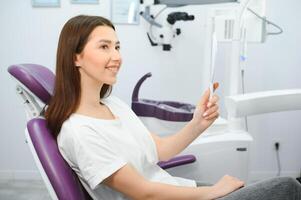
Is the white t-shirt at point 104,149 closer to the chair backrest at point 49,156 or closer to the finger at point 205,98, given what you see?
the chair backrest at point 49,156

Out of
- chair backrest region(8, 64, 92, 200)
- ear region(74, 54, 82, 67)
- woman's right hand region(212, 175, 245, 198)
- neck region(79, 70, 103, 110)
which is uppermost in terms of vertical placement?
ear region(74, 54, 82, 67)

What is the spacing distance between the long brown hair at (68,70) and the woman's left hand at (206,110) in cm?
44

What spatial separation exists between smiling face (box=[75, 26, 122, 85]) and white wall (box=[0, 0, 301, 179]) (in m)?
1.52

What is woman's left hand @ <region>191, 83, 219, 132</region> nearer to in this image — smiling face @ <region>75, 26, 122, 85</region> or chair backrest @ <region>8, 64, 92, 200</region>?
smiling face @ <region>75, 26, 122, 85</region>

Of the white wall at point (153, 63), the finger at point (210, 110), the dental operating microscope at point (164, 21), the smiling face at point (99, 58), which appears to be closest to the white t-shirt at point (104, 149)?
the smiling face at point (99, 58)

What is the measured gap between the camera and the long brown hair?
3.22 ft

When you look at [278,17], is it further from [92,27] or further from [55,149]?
[55,149]

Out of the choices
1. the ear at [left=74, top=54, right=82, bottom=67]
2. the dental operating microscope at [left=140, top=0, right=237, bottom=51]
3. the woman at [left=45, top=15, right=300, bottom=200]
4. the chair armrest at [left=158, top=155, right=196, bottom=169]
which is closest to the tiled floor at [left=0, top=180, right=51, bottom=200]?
the chair armrest at [left=158, top=155, right=196, bottom=169]

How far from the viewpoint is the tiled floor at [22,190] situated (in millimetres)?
2320

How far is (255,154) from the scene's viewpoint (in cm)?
267

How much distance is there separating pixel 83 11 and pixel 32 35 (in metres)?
0.43

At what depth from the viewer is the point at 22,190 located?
8.04 feet

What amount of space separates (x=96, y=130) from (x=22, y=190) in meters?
1.80

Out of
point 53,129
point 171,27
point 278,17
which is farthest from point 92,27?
point 278,17
